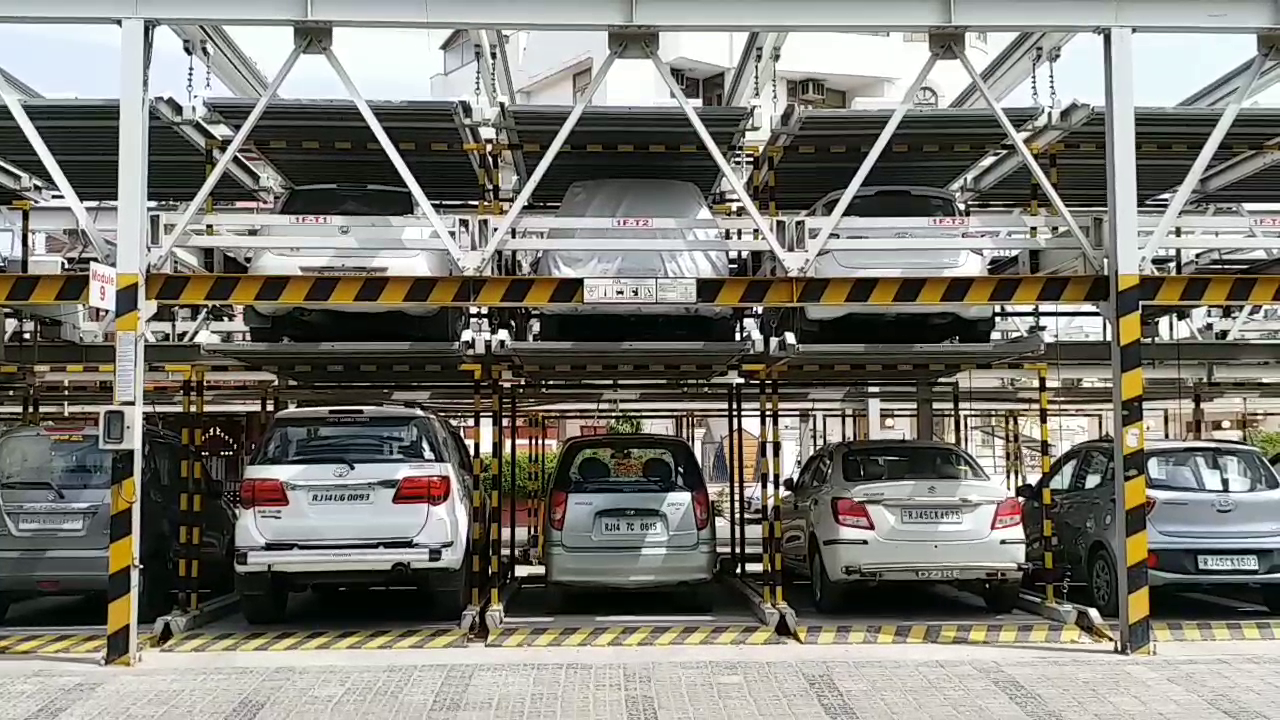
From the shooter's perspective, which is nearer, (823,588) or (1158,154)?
(823,588)

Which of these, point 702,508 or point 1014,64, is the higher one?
point 1014,64

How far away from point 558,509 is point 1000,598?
12.8ft

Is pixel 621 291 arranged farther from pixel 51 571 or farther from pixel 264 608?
pixel 51 571

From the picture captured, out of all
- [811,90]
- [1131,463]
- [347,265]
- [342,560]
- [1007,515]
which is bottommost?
[342,560]

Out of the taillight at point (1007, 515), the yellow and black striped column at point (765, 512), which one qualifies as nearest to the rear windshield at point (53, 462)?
the yellow and black striped column at point (765, 512)

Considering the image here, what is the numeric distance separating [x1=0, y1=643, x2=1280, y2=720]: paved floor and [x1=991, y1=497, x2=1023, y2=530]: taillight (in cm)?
122

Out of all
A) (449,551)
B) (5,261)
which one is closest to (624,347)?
(449,551)

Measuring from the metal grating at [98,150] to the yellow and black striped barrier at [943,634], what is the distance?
6.47 metres

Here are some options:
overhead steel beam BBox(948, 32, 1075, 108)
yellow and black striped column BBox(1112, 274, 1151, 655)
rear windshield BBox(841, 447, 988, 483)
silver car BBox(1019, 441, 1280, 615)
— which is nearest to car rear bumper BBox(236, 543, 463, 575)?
rear windshield BBox(841, 447, 988, 483)

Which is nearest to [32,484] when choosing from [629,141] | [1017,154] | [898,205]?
[629,141]

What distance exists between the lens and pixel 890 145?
32.3ft

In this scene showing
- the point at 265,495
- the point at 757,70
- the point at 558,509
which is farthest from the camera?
the point at 757,70

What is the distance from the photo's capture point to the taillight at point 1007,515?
9.30 metres

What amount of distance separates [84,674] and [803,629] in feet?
16.5
